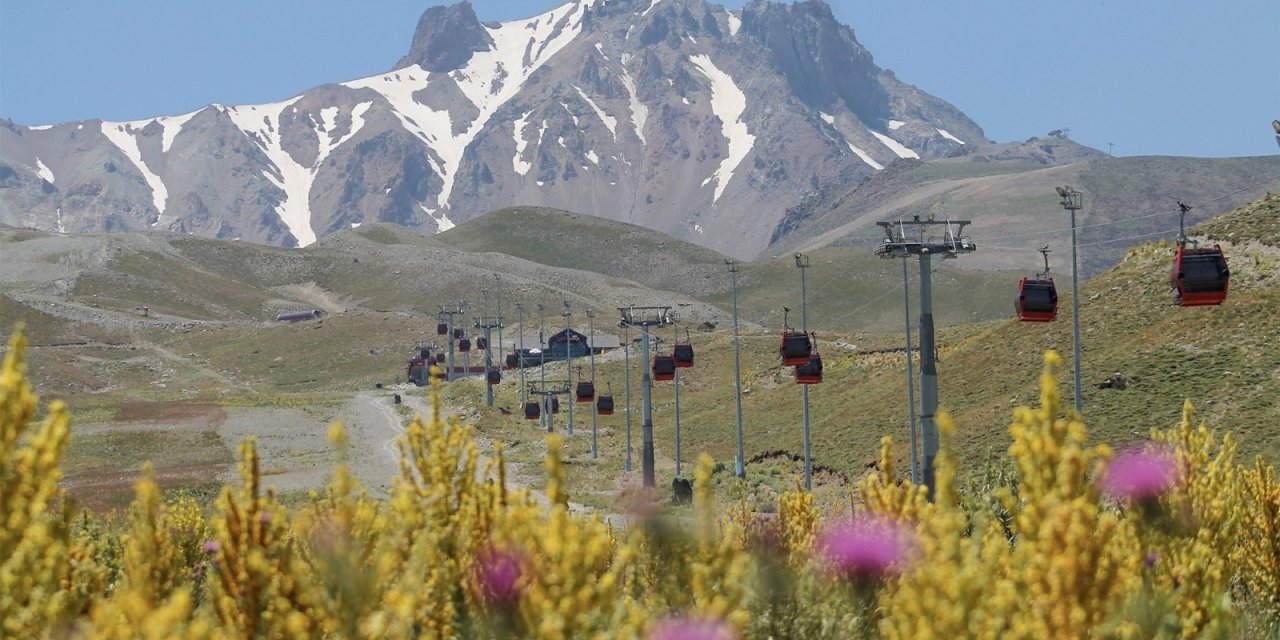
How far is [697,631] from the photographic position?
283 inches

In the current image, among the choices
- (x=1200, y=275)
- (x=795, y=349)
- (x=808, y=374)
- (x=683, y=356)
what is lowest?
(x=808, y=374)

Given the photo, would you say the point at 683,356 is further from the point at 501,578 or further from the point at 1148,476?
the point at 501,578

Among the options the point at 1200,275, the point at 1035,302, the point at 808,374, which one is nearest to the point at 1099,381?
the point at 808,374

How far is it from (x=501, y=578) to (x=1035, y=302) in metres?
29.2

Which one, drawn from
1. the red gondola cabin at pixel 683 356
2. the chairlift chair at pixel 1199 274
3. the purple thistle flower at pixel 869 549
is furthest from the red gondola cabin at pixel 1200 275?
the red gondola cabin at pixel 683 356

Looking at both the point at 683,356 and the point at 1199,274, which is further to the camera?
the point at 683,356

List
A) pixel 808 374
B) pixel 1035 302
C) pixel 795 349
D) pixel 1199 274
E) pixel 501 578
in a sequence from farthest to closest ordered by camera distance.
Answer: pixel 808 374, pixel 795 349, pixel 1035 302, pixel 1199 274, pixel 501 578

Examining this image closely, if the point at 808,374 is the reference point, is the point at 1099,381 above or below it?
below

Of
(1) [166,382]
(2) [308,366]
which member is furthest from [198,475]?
(2) [308,366]

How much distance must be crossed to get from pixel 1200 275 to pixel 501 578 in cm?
2530

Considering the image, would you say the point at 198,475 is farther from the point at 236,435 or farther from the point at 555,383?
the point at 555,383

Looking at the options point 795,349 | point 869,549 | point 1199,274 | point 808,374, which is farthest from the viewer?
point 808,374

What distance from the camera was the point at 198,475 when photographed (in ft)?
213

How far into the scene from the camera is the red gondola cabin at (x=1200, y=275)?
29.8 m
